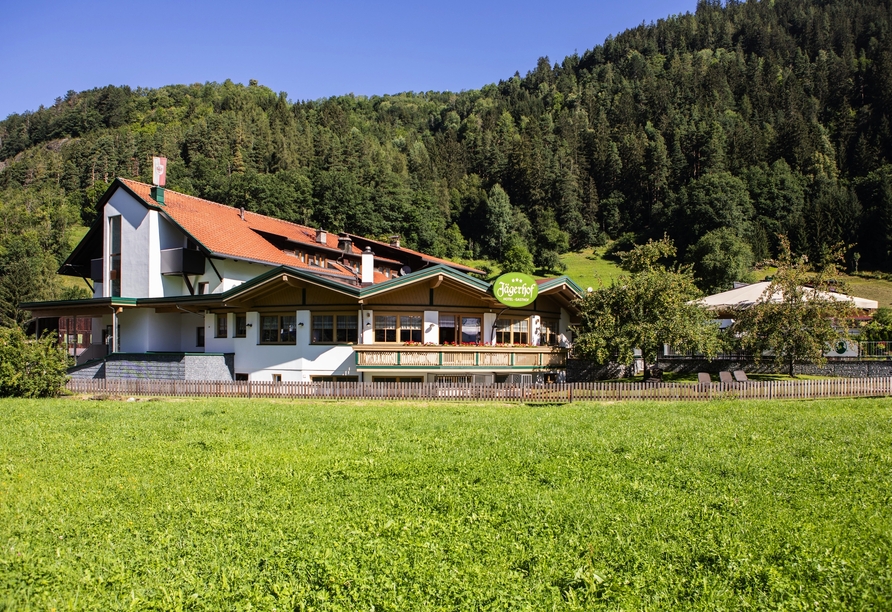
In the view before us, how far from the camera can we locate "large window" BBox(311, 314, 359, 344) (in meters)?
28.4

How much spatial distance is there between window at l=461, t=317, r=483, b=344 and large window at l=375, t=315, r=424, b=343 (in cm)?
236

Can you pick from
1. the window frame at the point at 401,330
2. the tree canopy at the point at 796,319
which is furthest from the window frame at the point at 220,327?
the tree canopy at the point at 796,319

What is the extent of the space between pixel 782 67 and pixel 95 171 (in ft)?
608

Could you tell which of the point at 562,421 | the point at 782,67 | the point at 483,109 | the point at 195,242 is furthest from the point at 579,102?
the point at 562,421

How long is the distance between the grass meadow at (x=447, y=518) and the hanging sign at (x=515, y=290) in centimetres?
1308

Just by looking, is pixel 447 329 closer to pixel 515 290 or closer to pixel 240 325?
pixel 515 290

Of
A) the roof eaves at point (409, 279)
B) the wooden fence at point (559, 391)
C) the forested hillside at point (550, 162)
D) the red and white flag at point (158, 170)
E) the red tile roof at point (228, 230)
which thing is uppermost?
the forested hillside at point (550, 162)

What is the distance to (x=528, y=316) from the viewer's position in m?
32.2

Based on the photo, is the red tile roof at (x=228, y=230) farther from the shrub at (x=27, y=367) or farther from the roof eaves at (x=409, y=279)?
the roof eaves at (x=409, y=279)

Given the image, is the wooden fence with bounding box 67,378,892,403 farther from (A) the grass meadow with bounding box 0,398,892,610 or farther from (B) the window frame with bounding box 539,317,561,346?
(B) the window frame with bounding box 539,317,561,346

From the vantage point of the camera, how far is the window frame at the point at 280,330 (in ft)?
96.2

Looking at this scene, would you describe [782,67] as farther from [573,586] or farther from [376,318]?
[573,586]

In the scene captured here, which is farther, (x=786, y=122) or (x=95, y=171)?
(x=786, y=122)

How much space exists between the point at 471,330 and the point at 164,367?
1550 cm
